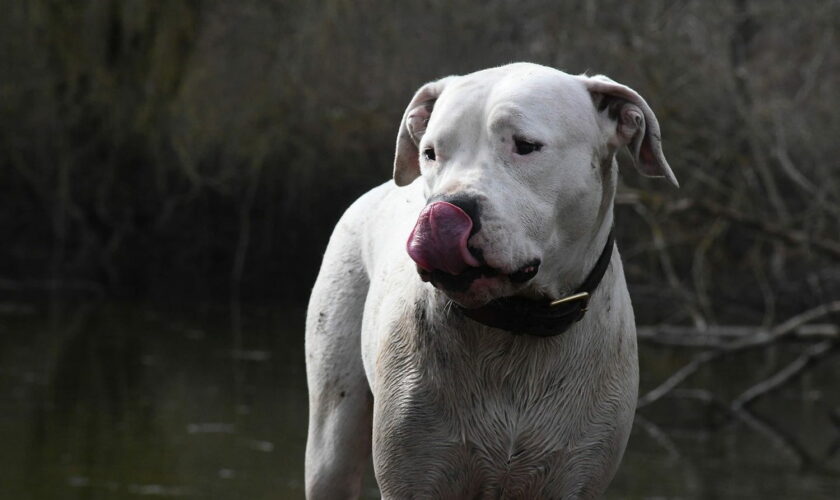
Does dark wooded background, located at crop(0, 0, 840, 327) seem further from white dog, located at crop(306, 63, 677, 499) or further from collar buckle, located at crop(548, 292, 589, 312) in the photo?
collar buckle, located at crop(548, 292, 589, 312)

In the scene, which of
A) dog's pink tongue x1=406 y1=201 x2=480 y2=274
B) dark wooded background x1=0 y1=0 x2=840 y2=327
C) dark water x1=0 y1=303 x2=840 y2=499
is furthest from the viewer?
dark wooded background x1=0 y1=0 x2=840 y2=327

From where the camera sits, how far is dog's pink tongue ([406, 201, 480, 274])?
2721mm

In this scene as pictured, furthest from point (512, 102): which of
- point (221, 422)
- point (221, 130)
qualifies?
point (221, 130)

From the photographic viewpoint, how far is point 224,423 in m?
9.53

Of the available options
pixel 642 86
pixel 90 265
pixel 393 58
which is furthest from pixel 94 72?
pixel 642 86

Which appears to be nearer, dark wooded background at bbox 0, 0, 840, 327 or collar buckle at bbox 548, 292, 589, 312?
collar buckle at bbox 548, 292, 589, 312

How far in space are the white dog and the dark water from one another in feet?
15.6

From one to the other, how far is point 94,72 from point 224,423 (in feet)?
23.1

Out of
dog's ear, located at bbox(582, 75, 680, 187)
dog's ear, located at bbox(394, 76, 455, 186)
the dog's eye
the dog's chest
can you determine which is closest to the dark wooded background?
dog's ear, located at bbox(394, 76, 455, 186)

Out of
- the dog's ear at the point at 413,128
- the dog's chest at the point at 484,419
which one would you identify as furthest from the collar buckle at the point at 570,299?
the dog's ear at the point at 413,128

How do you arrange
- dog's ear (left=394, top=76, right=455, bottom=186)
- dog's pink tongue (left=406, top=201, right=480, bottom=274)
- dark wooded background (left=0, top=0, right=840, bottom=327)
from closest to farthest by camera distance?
dog's pink tongue (left=406, top=201, right=480, bottom=274)
dog's ear (left=394, top=76, right=455, bottom=186)
dark wooded background (left=0, top=0, right=840, bottom=327)

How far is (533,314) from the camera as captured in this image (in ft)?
10.2

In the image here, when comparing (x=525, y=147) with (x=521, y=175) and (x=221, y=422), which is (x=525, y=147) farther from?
(x=221, y=422)

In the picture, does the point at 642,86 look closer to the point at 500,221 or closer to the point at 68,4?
the point at 68,4
